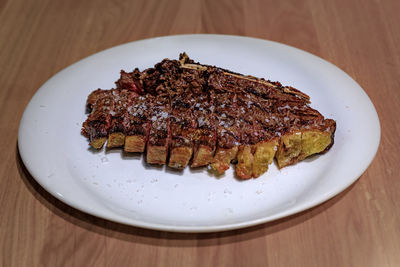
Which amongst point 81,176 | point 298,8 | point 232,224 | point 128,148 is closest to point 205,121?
point 128,148

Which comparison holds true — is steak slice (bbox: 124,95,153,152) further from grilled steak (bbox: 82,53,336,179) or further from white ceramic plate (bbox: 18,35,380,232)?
white ceramic plate (bbox: 18,35,380,232)

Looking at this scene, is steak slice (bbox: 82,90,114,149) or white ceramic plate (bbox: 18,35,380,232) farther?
steak slice (bbox: 82,90,114,149)

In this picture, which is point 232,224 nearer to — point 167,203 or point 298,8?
point 167,203

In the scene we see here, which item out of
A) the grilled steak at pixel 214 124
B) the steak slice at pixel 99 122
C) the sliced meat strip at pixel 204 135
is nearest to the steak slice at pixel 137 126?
the grilled steak at pixel 214 124

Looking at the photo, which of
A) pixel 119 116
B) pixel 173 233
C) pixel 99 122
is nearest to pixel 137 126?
pixel 119 116

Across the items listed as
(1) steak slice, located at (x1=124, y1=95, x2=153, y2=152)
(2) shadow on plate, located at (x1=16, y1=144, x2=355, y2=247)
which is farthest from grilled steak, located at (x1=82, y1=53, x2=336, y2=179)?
(2) shadow on plate, located at (x1=16, y1=144, x2=355, y2=247)

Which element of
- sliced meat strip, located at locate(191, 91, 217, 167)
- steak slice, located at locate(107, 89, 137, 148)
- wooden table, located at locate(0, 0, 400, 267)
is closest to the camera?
wooden table, located at locate(0, 0, 400, 267)

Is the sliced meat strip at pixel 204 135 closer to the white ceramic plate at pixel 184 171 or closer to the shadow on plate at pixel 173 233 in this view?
the white ceramic plate at pixel 184 171
